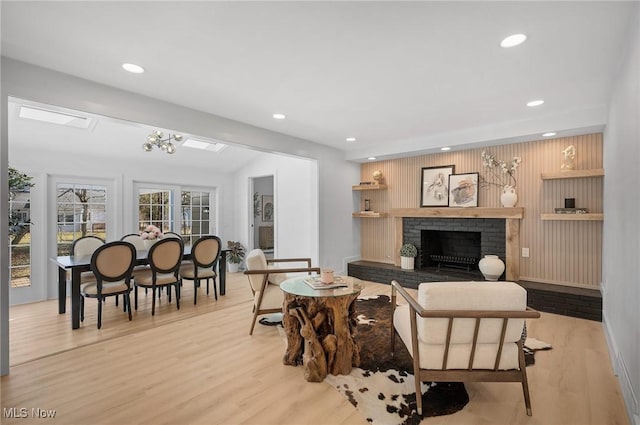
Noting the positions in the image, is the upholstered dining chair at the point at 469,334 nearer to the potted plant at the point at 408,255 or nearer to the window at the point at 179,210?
the potted plant at the point at 408,255

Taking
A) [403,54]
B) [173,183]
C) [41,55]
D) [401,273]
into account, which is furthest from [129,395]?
[173,183]

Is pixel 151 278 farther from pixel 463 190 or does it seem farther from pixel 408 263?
pixel 463 190

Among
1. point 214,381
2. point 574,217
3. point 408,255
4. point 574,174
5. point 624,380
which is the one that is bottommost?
point 214,381

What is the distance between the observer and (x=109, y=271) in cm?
360

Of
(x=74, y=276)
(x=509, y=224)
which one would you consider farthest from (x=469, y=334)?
(x=74, y=276)

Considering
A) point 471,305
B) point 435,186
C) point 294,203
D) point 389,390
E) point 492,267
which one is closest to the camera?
point 471,305

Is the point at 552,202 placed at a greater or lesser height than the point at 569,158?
lesser

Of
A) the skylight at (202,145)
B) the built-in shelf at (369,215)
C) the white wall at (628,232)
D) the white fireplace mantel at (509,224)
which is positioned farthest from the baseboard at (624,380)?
the skylight at (202,145)

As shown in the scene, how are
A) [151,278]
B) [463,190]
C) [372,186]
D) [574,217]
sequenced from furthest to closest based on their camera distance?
[372,186] → [463,190] → [151,278] → [574,217]

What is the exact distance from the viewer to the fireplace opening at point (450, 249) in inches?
201

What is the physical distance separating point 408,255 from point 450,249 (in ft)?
2.40

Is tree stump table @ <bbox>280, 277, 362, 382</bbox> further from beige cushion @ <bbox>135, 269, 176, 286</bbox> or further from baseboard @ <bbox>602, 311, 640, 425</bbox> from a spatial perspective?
beige cushion @ <bbox>135, 269, 176, 286</bbox>

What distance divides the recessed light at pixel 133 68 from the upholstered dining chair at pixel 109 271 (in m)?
1.99

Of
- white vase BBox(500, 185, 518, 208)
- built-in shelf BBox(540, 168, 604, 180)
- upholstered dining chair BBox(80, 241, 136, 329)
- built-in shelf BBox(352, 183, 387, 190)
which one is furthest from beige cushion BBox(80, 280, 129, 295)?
built-in shelf BBox(540, 168, 604, 180)
